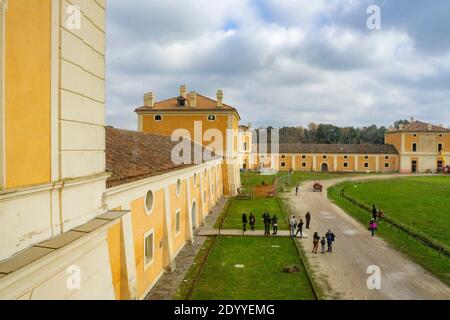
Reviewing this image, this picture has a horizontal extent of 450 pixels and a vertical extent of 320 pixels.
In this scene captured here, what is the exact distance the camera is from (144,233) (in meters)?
11.4

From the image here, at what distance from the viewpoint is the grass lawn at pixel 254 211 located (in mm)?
21944

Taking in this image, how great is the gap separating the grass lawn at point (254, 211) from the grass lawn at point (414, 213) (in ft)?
17.2

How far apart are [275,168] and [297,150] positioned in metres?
5.49

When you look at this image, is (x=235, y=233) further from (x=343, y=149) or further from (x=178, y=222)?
(x=343, y=149)

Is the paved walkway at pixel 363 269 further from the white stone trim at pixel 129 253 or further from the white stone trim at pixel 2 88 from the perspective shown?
the white stone trim at pixel 2 88

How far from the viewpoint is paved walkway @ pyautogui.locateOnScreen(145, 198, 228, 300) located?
37.4 ft

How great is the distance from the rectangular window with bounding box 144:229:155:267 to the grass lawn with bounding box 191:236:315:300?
1.77m

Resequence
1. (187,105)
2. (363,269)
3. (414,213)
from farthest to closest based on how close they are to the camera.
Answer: (187,105) → (414,213) → (363,269)

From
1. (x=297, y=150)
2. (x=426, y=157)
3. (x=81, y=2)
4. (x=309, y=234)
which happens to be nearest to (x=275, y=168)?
(x=297, y=150)

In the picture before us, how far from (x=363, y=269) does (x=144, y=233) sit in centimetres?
848

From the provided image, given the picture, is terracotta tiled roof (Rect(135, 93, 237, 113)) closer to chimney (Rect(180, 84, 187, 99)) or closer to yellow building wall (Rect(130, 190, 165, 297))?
chimney (Rect(180, 84, 187, 99))

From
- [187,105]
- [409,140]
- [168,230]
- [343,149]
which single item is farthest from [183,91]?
[409,140]

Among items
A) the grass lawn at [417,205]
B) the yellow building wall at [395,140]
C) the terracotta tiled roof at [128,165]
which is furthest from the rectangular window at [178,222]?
the yellow building wall at [395,140]
